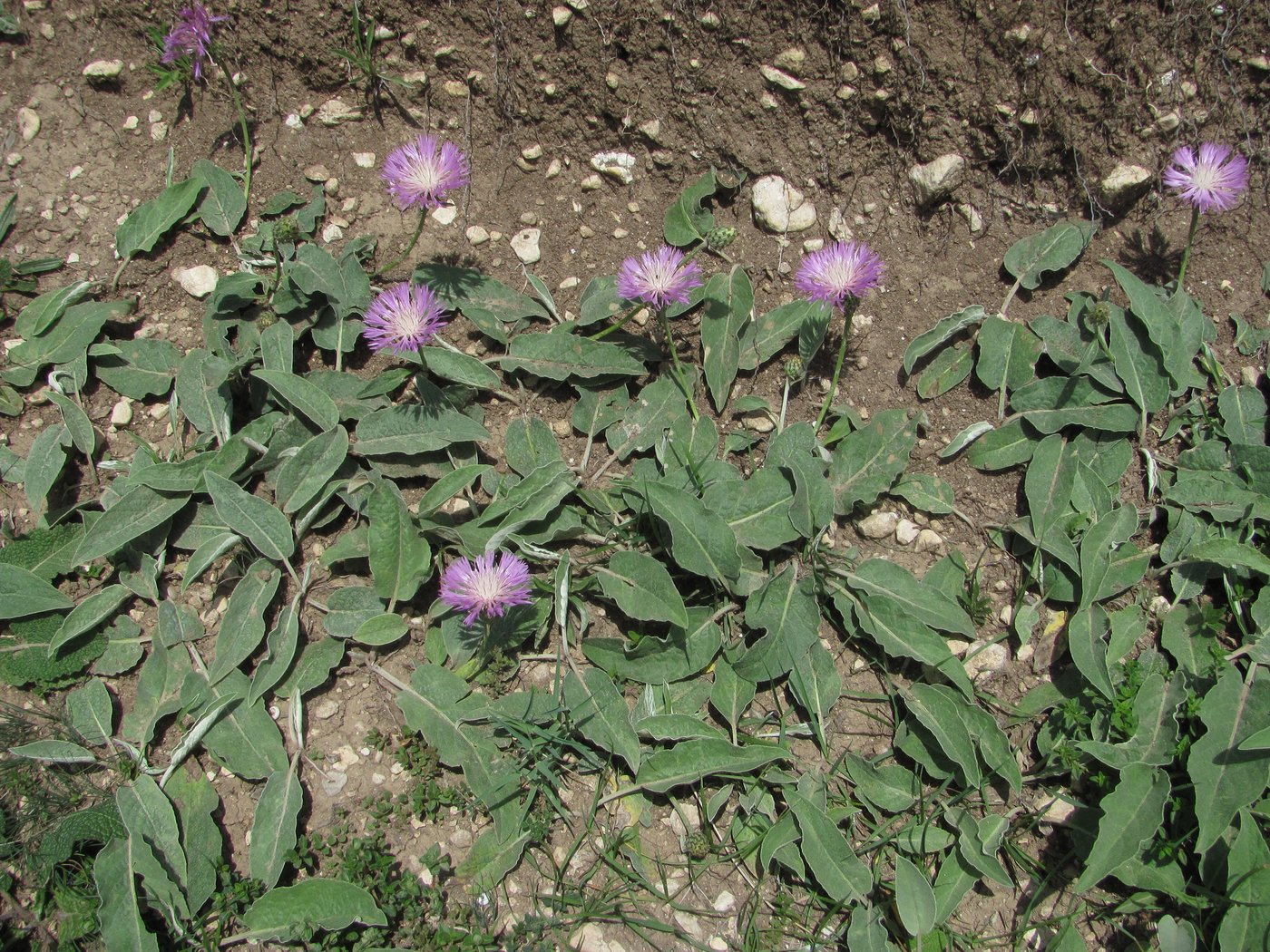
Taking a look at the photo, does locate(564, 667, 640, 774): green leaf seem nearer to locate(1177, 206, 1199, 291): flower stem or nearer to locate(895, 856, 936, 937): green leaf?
locate(895, 856, 936, 937): green leaf

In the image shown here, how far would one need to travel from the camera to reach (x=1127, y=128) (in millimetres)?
3049

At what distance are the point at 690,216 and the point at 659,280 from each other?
477 mm

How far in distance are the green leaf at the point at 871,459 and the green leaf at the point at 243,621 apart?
6.44 feet

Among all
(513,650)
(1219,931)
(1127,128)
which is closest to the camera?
(1219,931)

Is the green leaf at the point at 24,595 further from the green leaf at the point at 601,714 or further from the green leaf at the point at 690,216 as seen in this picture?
the green leaf at the point at 690,216

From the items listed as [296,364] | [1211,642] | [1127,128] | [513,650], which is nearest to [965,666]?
[1211,642]

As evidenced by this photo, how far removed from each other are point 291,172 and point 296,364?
0.81 m

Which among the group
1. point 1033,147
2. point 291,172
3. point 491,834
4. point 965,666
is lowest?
point 491,834

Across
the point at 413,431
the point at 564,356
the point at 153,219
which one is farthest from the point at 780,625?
the point at 153,219

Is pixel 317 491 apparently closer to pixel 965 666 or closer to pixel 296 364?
pixel 296 364

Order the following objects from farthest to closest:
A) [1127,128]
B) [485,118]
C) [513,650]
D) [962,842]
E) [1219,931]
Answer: [485,118] → [1127,128] → [513,650] → [962,842] → [1219,931]

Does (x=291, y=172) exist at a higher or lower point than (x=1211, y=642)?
higher

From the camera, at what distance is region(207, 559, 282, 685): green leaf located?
2.75m

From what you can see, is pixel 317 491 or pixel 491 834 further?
pixel 317 491
